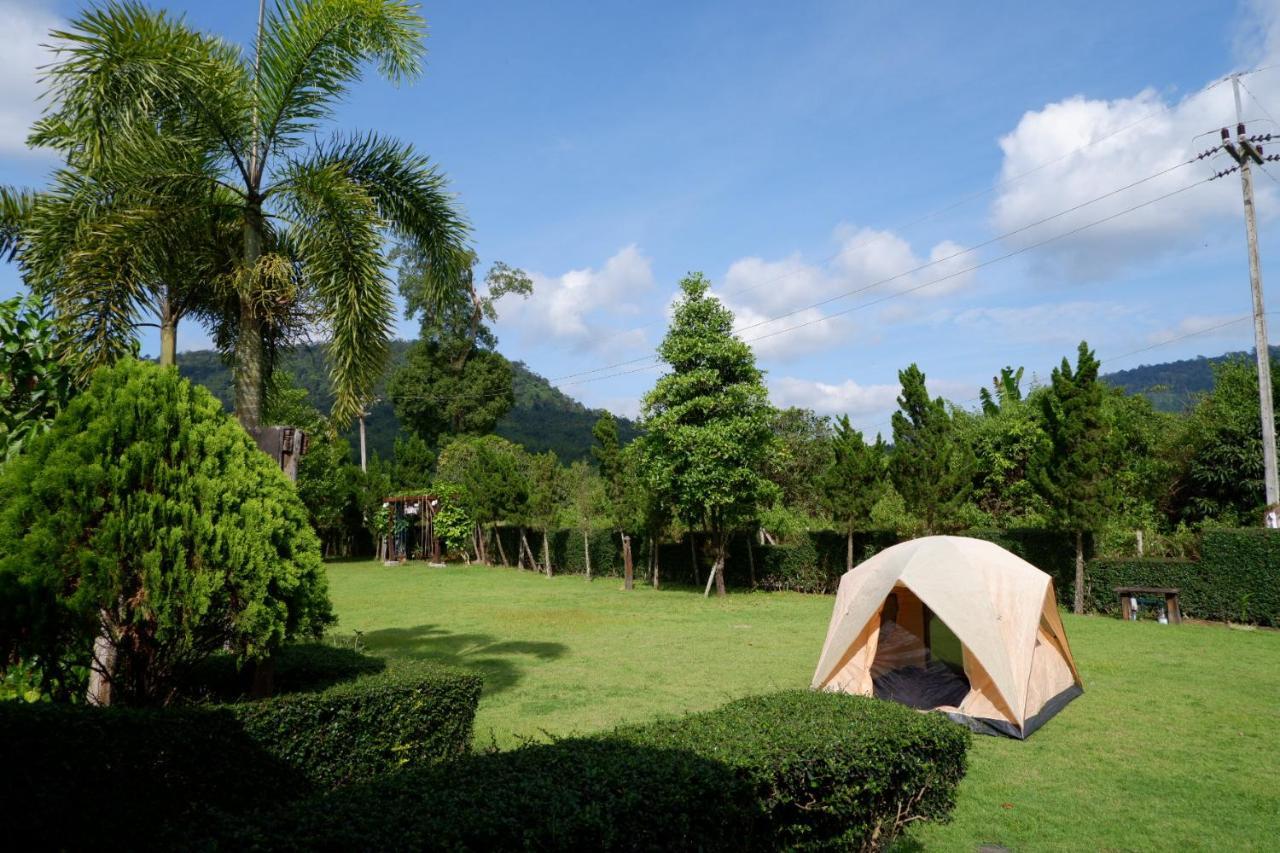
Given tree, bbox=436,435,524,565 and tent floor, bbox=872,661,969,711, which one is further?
tree, bbox=436,435,524,565

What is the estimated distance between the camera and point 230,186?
272 inches

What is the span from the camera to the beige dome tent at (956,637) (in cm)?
745

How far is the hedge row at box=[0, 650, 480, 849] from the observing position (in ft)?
9.94

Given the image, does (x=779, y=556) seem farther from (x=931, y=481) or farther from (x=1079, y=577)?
(x=1079, y=577)

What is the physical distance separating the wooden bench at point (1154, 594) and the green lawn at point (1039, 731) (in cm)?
43

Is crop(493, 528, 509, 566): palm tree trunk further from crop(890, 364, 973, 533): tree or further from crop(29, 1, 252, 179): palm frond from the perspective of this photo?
crop(29, 1, 252, 179): palm frond

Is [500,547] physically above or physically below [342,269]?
below

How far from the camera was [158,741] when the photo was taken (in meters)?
3.79

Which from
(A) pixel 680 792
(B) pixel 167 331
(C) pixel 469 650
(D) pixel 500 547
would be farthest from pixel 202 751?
(D) pixel 500 547

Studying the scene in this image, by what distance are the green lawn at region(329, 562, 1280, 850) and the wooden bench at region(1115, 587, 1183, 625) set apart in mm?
429

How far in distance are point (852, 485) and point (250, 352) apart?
14.3 m

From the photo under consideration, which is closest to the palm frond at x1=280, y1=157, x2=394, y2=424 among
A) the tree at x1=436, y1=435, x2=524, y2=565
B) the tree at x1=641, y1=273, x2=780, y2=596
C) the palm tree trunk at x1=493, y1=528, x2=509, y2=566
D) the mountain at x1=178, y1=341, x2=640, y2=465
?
the tree at x1=641, y1=273, x2=780, y2=596

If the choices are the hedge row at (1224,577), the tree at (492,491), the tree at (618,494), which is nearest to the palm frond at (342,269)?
the hedge row at (1224,577)

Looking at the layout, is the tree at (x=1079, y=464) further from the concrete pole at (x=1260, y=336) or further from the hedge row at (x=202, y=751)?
the hedge row at (x=202, y=751)
